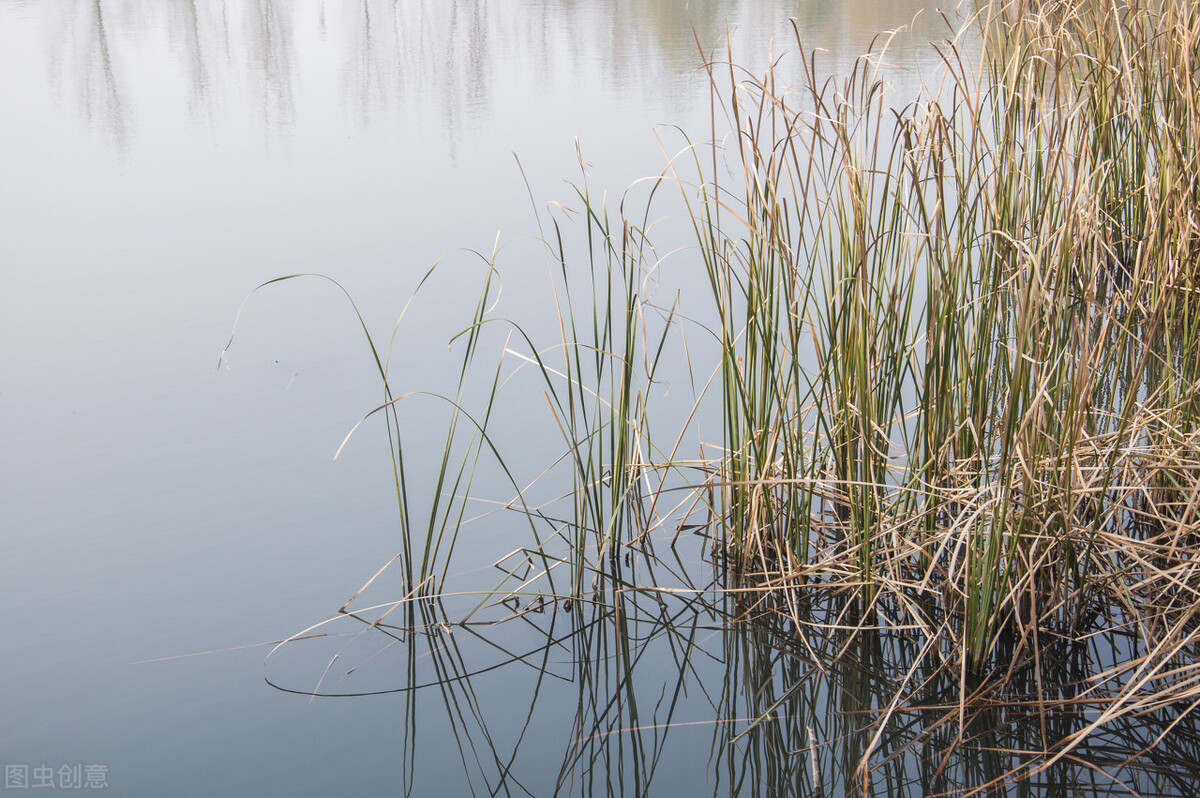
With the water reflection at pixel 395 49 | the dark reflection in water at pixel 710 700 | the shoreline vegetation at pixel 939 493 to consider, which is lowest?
the dark reflection in water at pixel 710 700

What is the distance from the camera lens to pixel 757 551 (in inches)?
62.6

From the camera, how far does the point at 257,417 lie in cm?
211

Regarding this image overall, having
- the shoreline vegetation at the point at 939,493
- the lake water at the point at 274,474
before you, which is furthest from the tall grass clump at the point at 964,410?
the lake water at the point at 274,474

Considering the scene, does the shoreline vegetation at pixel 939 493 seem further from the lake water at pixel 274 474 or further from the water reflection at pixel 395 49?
the water reflection at pixel 395 49

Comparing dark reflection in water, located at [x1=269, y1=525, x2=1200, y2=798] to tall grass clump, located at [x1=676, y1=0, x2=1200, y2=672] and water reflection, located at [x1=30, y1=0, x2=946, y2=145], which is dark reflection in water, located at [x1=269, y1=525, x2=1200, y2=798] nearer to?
tall grass clump, located at [x1=676, y1=0, x2=1200, y2=672]

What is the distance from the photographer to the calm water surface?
1.29 m

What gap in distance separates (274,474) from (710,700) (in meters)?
0.92

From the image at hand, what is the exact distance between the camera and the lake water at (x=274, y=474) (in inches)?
50.4

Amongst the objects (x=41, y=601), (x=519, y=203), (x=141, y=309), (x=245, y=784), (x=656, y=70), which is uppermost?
(x=656, y=70)

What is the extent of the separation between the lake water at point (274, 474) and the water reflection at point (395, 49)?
84 millimetres

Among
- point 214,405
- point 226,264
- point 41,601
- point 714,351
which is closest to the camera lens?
point 41,601

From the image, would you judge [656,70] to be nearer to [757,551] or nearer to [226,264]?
[226,264]

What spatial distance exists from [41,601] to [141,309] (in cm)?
127

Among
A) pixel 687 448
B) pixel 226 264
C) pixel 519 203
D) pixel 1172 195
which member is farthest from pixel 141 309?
pixel 1172 195
